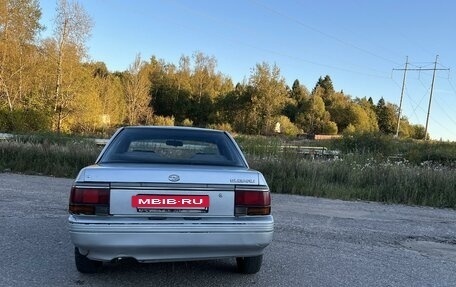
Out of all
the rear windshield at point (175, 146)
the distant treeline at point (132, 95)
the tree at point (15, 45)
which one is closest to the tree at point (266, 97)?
the distant treeline at point (132, 95)

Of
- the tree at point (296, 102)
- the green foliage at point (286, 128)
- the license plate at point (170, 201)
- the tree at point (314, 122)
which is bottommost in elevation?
the license plate at point (170, 201)

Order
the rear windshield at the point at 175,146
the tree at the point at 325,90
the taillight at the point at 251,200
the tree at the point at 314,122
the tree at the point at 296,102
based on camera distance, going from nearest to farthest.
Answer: the taillight at the point at 251,200 → the rear windshield at the point at 175,146 → the tree at the point at 314,122 → the tree at the point at 296,102 → the tree at the point at 325,90

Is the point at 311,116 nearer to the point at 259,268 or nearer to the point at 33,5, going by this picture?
the point at 33,5

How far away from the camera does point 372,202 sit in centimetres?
1083

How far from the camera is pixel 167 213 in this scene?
3.73m

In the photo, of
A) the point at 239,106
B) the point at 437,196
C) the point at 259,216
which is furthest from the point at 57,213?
the point at 239,106

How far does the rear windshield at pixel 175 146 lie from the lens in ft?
15.3

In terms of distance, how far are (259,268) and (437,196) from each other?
8316 millimetres

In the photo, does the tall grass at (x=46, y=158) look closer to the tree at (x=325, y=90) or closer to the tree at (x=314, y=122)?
the tree at (x=314, y=122)

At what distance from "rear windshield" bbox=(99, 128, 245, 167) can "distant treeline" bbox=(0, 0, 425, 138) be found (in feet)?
93.9

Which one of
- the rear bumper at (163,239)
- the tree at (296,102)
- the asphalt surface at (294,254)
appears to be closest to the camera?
the rear bumper at (163,239)

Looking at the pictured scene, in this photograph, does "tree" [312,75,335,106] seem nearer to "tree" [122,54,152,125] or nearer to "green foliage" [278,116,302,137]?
"green foliage" [278,116,302,137]

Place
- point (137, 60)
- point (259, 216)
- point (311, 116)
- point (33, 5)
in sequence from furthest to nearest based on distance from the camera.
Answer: point (311, 116) < point (137, 60) < point (33, 5) < point (259, 216)

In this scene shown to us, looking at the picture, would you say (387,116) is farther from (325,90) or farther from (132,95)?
(132,95)
